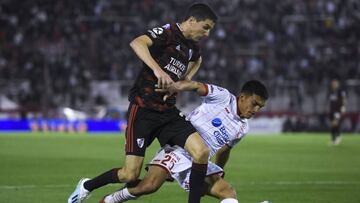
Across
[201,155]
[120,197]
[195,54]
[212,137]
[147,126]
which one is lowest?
[120,197]

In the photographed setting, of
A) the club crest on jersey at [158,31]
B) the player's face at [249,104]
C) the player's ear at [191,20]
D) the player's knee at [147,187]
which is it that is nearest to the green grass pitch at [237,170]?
the player's knee at [147,187]

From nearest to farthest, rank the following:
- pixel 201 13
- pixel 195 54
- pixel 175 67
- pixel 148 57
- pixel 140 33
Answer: pixel 148 57 → pixel 201 13 → pixel 175 67 → pixel 195 54 → pixel 140 33

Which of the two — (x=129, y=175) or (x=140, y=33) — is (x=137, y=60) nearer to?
(x=140, y=33)

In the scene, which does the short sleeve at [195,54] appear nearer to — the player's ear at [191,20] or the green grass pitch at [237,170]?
the player's ear at [191,20]

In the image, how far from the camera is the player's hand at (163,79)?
790 cm

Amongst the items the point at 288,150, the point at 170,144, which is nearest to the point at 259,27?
the point at 288,150

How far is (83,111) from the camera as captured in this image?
114ft

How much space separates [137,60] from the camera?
3588 cm

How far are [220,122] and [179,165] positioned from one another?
2.15 ft

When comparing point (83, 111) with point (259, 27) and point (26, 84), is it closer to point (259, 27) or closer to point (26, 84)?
point (26, 84)

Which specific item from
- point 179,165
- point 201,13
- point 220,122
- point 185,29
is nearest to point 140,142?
point 179,165

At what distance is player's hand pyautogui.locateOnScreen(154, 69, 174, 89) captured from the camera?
25.9ft

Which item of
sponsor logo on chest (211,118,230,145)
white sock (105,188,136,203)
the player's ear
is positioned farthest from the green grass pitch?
the player's ear

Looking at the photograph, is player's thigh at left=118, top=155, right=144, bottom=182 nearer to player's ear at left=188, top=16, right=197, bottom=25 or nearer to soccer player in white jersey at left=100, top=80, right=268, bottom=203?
soccer player in white jersey at left=100, top=80, right=268, bottom=203
